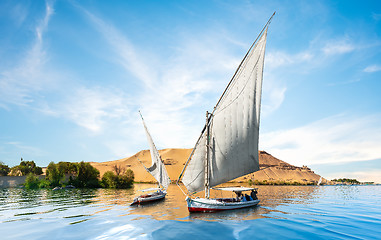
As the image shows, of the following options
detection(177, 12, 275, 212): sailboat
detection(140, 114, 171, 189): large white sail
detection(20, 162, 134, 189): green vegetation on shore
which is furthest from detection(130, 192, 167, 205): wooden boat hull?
detection(20, 162, 134, 189): green vegetation on shore

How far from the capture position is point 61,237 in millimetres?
16641

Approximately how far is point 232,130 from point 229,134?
0.61 meters

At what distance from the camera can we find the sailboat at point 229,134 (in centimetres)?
2683

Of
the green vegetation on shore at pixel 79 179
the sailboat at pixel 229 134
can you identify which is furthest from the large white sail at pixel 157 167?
the green vegetation on shore at pixel 79 179

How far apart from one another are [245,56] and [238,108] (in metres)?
6.54

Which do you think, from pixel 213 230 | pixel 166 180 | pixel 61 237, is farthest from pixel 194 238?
pixel 166 180

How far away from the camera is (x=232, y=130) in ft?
88.0

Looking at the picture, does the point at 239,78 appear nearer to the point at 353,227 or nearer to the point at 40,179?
the point at 353,227

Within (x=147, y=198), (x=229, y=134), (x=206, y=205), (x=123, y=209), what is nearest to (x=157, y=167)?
(x=147, y=198)

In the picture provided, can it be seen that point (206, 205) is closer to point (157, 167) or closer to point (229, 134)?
point (229, 134)

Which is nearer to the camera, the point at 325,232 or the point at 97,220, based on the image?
the point at 325,232

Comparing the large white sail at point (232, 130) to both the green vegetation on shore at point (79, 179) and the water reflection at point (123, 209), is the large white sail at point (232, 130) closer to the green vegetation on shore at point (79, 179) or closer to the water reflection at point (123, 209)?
the water reflection at point (123, 209)

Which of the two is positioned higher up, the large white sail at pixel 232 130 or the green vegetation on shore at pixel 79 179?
the large white sail at pixel 232 130

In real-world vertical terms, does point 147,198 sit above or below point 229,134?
below
